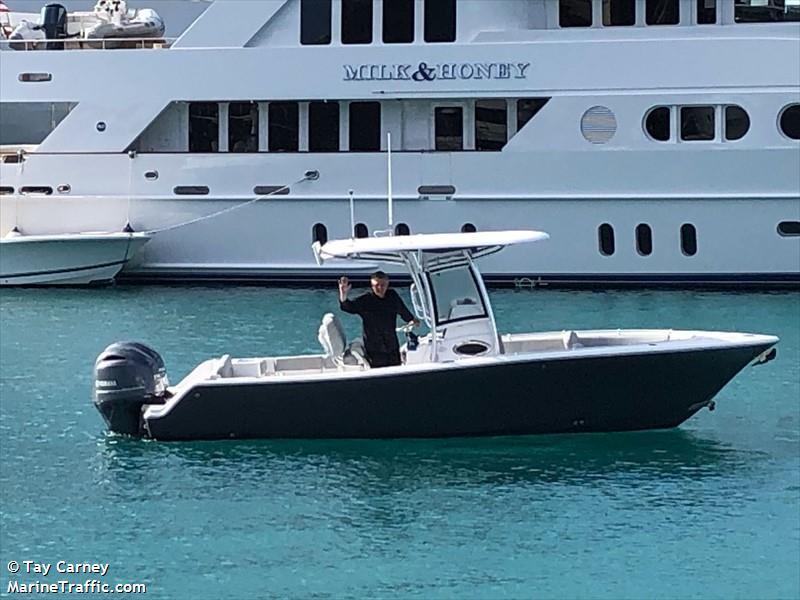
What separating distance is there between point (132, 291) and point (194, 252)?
90 cm

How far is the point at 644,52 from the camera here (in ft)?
67.2

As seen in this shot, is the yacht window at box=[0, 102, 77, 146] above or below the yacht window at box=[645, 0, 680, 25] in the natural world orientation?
below

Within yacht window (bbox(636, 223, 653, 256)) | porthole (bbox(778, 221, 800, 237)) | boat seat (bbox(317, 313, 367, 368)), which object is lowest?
boat seat (bbox(317, 313, 367, 368))

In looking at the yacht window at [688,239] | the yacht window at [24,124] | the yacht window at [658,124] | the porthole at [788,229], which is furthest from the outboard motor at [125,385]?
the yacht window at [24,124]

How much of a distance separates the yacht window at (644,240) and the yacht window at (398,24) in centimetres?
350

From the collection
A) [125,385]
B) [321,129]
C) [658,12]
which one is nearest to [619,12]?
[658,12]

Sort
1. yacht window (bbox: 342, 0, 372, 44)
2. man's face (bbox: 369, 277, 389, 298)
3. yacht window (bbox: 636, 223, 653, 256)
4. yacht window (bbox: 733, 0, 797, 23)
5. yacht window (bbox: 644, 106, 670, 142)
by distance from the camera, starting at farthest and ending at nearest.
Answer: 1. yacht window (bbox: 342, 0, 372, 44)
2. yacht window (bbox: 733, 0, 797, 23)
3. yacht window (bbox: 636, 223, 653, 256)
4. yacht window (bbox: 644, 106, 670, 142)
5. man's face (bbox: 369, 277, 389, 298)

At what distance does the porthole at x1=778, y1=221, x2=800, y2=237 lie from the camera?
2044 centimetres

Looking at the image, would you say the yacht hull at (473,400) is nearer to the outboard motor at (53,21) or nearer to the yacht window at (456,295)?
the yacht window at (456,295)

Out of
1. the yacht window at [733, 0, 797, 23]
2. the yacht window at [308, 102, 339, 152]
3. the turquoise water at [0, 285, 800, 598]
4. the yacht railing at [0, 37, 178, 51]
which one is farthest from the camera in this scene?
the yacht railing at [0, 37, 178, 51]

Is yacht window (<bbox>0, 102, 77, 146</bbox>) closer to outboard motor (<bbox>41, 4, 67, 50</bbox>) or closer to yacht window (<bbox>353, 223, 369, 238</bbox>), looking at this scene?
outboard motor (<bbox>41, 4, 67, 50</bbox>)

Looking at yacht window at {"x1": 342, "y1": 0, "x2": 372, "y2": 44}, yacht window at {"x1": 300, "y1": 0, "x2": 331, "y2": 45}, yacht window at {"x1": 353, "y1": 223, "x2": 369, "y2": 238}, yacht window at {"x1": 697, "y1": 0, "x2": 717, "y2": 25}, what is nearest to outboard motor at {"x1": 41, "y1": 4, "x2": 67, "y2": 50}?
yacht window at {"x1": 300, "y1": 0, "x2": 331, "y2": 45}

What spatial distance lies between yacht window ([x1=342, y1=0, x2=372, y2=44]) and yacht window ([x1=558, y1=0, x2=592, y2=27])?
227 centimetres

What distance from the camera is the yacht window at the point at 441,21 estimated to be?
69.6ft
